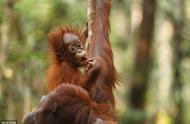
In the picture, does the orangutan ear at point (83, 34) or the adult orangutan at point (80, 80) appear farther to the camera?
the orangutan ear at point (83, 34)

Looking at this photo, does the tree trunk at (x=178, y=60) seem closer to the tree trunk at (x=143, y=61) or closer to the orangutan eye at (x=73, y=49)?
the tree trunk at (x=143, y=61)

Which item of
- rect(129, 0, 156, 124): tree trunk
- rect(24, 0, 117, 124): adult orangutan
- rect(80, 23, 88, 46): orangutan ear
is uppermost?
rect(80, 23, 88, 46): orangutan ear

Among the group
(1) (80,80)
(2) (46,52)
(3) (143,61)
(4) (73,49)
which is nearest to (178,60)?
Result: (3) (143,61)

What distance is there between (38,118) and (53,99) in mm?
160

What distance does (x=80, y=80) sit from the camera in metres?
5.32

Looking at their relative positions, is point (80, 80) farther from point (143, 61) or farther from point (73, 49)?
point (143, 61)

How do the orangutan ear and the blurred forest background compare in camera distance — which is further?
the blurred forest background

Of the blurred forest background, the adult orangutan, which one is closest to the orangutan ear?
the adult orangutan

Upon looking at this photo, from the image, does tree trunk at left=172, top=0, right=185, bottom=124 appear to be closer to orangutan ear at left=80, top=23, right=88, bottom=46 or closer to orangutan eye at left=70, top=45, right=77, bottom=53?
orangutan ear at left=80, top=23, right=88, bottom=46

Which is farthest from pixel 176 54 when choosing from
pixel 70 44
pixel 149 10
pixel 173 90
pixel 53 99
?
pixel 53 99

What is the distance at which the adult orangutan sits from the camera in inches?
162

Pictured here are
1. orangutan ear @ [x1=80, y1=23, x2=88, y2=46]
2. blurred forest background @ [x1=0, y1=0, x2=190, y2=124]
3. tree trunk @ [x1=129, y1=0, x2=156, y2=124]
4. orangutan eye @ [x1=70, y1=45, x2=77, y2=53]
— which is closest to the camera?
orangutan eye @ [x1=70, y1=45, x2=77, y2=53]

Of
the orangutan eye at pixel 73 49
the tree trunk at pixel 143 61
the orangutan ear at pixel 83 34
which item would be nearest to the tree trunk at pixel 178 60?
the tree trunk at pixel 143 61

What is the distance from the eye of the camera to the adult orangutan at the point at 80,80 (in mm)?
4121
